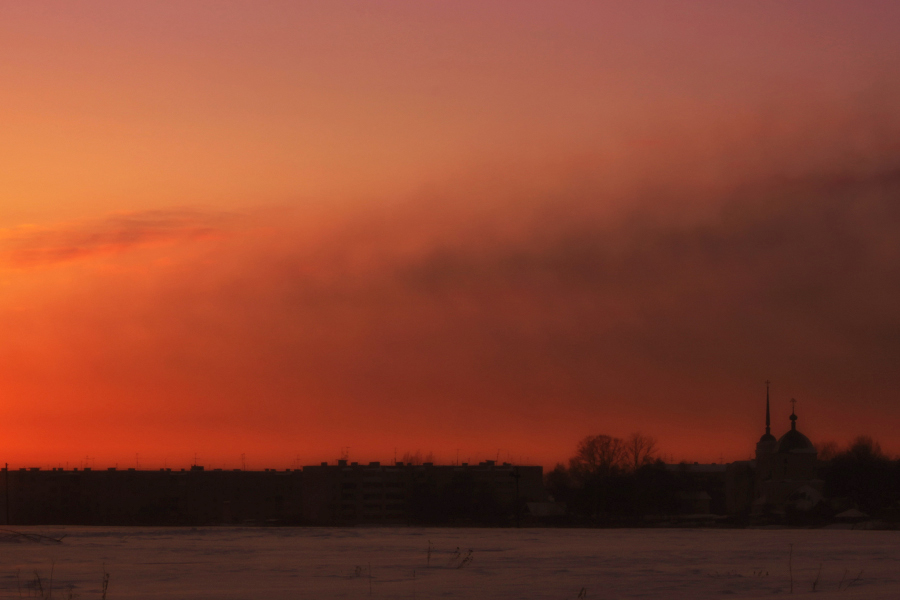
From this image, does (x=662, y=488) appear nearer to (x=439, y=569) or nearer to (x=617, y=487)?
(x=617, y=487)

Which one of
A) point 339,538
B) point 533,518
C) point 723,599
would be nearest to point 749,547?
point 339,538

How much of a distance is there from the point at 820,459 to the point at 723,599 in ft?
567

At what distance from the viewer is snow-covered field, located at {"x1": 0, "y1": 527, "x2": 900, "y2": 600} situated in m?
22.0

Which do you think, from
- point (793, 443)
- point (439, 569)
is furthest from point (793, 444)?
point (439, 569)

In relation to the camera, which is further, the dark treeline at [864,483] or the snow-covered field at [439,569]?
the dark treeline at [864,483]

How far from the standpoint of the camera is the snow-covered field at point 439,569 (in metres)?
22.0

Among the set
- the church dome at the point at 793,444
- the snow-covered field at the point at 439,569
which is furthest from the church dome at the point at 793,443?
the snow-covered field at the point at 439,569

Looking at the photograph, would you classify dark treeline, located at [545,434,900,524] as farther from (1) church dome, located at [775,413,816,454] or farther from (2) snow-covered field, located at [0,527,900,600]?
(2) snow-covered field, located at [0,527,900,600]

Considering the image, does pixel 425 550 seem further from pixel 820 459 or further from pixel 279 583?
pixel 820 459

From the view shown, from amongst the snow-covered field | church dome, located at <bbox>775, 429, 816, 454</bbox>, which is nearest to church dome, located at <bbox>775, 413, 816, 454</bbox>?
church dome, located at <bbox>775, 429, 816, 454</bbox>

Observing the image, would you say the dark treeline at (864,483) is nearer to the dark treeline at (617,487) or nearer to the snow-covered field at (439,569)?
the dark treeline at (617,487)

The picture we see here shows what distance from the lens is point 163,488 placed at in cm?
16800

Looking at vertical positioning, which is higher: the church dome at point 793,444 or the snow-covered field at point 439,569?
the church dome at point 793,444

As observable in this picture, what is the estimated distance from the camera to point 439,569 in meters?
27.9
